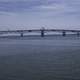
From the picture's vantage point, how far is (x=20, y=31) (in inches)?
1120

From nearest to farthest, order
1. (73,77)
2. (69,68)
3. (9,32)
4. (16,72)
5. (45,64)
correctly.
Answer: (73,77) < (16,72) < (69,68) < (45,64) < (9,32)

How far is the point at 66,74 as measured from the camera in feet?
18.0

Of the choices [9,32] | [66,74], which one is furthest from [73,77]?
[9,32]

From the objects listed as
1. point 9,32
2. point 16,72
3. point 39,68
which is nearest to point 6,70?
point 16,72

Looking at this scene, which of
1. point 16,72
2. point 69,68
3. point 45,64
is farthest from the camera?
point 45,64

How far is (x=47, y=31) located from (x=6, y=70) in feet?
77.2

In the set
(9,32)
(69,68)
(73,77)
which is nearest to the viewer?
(73,77)

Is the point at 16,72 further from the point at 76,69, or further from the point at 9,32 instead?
the point at 9,32

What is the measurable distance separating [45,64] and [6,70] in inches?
57.3

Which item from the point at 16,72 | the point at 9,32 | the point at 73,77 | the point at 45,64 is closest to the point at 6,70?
the point at 16,72

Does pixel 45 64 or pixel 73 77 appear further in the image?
pixel 45 64

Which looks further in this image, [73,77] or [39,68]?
[39,68]

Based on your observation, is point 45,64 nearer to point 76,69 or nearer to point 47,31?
point 76,69

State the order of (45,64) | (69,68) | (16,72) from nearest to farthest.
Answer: (16,72) < (69,68) < (45,64)
